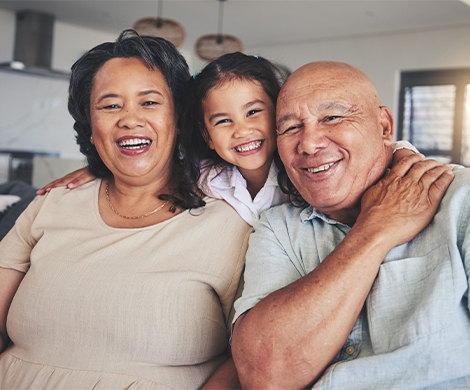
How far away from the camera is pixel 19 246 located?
1.57 metres

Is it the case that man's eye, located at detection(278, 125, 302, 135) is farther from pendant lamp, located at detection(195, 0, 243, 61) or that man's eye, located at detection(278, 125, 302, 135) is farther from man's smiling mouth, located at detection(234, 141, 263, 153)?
pendant lamp, located at detection(195, 0, 243, 61)

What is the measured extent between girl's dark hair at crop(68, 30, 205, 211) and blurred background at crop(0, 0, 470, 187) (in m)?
4.56

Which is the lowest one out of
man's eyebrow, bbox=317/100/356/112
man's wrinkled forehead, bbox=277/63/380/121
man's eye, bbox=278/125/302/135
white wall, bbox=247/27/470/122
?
man's eye, bbox=278/125/302/135

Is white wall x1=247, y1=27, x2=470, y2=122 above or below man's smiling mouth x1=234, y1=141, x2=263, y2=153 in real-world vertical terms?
above

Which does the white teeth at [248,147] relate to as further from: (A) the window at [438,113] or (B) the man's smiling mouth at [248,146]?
(A) the window at [438,113]

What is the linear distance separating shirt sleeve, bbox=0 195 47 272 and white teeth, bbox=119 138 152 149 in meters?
0.44

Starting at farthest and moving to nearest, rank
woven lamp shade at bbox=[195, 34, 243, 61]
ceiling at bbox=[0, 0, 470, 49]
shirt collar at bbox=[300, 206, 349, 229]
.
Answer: ceiling at bbox=[0, 0, 470, 49] → woven lamp shade at bbox=[195, 34, 243, 61] → shirt collar at bbox=[300, 206, 349, 229]

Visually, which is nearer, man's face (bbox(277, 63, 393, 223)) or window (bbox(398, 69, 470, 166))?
man's face (bbox(277, 63, 393, 223))

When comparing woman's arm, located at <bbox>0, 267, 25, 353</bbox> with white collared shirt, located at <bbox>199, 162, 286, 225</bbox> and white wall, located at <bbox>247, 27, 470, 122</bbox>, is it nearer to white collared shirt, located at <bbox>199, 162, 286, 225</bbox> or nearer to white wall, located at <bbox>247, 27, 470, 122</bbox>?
white collared shirt, located at <bbox>199, 162, 286, 225</bbox>

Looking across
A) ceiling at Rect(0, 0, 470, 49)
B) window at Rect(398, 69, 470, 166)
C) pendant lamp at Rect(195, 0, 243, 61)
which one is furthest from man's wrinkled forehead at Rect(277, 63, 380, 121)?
window at Rect(398, 69, 470, 166)

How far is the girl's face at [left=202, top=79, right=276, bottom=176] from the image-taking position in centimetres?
158

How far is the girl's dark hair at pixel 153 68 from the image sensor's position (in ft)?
5.10

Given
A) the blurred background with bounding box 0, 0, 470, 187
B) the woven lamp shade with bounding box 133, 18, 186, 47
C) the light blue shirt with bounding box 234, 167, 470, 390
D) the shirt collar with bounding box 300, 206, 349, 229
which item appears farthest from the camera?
the blurred background with bounding box 0, 0, 470, 187

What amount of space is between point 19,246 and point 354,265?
1.17 m
